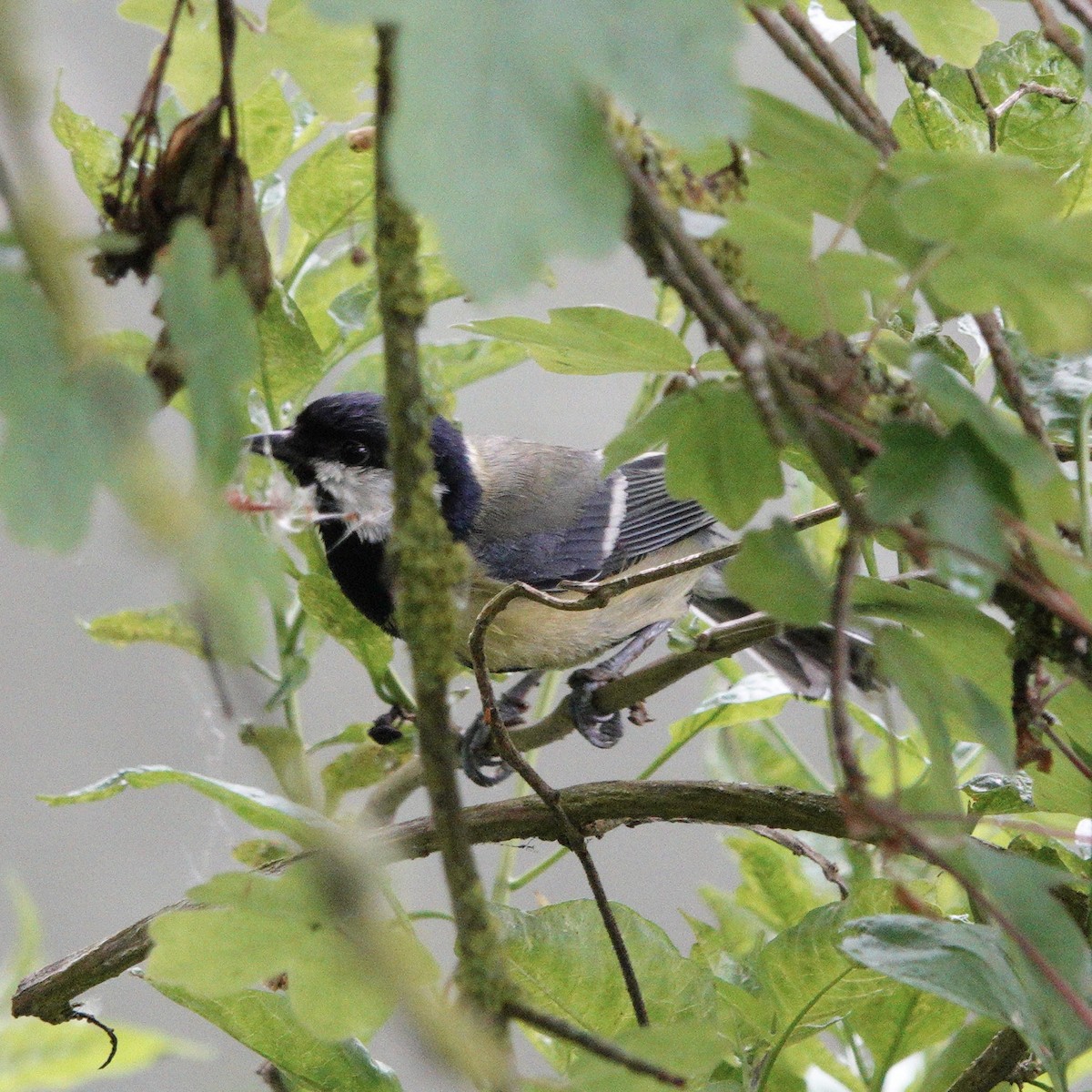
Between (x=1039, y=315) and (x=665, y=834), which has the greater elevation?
(x=1039, y=315)

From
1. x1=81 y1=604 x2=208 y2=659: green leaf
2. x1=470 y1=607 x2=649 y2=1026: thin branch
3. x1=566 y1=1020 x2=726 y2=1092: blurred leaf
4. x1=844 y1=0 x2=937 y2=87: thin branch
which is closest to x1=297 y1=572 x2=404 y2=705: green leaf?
x1=81 y1=604 x2=208 y2=659: green leaf

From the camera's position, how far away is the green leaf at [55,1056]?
54.3 inches

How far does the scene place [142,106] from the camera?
0.50 m

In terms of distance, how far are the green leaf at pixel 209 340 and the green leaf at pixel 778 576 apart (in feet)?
0.51

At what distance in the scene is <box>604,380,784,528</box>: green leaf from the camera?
0.46m

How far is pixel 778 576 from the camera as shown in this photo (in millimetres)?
396

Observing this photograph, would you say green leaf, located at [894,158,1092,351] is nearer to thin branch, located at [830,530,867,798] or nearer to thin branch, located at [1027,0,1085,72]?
thin branch, located at [830,530,867,798]

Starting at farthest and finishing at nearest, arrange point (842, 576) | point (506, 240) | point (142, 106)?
point (142, 106) → point (842, 576) → point (506, 240)

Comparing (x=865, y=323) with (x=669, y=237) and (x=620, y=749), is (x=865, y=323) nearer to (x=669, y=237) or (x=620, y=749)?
(x=669, y=237)

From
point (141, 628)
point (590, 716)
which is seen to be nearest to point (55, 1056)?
point (141, 628)

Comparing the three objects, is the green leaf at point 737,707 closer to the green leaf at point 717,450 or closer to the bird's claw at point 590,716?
the bird's claw at point 590,716

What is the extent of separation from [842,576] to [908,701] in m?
0.04

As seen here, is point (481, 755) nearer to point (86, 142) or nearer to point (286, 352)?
point (286, 352)

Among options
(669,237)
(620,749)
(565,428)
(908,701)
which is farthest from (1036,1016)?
(620,749)
